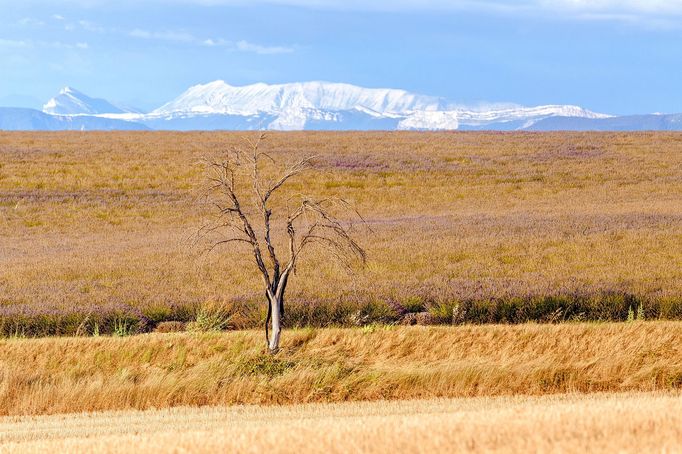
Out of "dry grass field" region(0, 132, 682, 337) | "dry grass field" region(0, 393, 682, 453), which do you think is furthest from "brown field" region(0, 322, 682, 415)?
"dry grass field" region(0, 393, 682, 453)

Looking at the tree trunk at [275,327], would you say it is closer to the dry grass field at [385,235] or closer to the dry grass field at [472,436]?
the dry grass field at [385,235]

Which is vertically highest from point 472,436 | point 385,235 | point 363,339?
Result: point 472,436

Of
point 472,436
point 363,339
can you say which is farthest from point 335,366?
point 472,436

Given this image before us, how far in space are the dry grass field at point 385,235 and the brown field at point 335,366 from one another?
2.05m

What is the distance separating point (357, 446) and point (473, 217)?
29839 mm

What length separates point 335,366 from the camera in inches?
484

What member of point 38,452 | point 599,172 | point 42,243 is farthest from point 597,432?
point 599,172

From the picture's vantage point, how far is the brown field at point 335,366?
11734 millimetres

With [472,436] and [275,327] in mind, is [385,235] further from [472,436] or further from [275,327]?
[472,436]

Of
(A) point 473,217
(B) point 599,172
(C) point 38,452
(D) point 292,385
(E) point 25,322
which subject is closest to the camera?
(C) point 38,452

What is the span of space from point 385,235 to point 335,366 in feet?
51.4

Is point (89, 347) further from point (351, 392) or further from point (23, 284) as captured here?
point (23, 284)

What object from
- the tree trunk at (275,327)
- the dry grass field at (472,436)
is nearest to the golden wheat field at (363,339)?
the dry grass field at (472,436)

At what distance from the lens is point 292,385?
39.1ft
